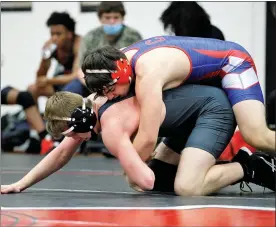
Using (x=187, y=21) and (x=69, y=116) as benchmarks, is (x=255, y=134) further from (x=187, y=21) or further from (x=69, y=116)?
(x=187, y=21)

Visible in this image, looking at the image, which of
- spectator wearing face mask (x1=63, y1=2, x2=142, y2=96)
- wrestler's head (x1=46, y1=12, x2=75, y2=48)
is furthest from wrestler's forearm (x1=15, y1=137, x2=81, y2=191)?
wrestler's head (x1=46, y1=12, x2=75, y2=48)

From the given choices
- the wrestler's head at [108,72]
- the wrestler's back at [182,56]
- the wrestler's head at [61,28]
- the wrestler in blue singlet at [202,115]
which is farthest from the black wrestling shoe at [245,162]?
the wrestler's head at [61,28]

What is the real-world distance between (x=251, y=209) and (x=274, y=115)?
3.40 metres

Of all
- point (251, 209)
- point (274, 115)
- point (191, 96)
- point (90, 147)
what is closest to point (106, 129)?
point (191, 96)

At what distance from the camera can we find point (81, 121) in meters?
3.52

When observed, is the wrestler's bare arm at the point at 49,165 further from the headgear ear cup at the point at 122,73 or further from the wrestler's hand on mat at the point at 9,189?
the headgear ear cup at the point at 122,73

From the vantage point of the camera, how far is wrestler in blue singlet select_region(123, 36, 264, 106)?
12.5 ft

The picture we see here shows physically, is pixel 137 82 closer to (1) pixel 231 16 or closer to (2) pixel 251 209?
(2) pixel 251 209

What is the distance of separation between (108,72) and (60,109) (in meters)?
0.27

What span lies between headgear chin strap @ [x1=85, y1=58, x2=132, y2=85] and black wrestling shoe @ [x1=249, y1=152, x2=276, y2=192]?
0.77 meters

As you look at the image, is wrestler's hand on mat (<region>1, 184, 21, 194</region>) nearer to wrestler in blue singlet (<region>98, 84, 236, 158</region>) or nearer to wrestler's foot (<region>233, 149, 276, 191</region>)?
wrestler in blue singlet (<region>98, 84, 236, 158</region>)

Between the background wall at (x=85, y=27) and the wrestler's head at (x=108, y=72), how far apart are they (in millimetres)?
3928

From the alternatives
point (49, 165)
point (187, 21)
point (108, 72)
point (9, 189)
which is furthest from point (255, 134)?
point (187, 21)

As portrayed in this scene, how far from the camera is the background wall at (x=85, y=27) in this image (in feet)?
24.8
